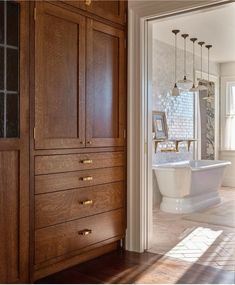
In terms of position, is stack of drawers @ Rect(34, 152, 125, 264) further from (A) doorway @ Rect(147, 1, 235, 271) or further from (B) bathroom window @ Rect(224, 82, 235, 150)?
(B) bathroom window @ Rect(224, 82, 235, 150)

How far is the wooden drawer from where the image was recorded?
2492mm

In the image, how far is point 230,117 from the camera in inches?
291

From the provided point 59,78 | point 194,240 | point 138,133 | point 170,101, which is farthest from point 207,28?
point 59,78

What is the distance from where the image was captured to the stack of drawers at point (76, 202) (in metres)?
2.48

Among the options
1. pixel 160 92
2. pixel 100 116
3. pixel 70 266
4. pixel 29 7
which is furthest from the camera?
pixel 160 92

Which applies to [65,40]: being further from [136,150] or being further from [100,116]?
[136,150]

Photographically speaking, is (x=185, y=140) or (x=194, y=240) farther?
(x=185, y=140)

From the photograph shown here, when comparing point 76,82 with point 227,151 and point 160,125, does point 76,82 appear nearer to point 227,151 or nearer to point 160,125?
point 160,125

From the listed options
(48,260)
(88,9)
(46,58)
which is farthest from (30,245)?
(88,9)

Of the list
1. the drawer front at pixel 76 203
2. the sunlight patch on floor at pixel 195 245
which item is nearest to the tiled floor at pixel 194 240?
the sunlight patch on floor at pixel 195 245

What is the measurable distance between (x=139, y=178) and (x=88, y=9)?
152 cm

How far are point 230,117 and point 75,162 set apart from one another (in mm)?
5460

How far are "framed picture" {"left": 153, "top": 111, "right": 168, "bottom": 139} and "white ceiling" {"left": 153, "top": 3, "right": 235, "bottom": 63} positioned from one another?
120 cm

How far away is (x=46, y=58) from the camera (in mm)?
2498
